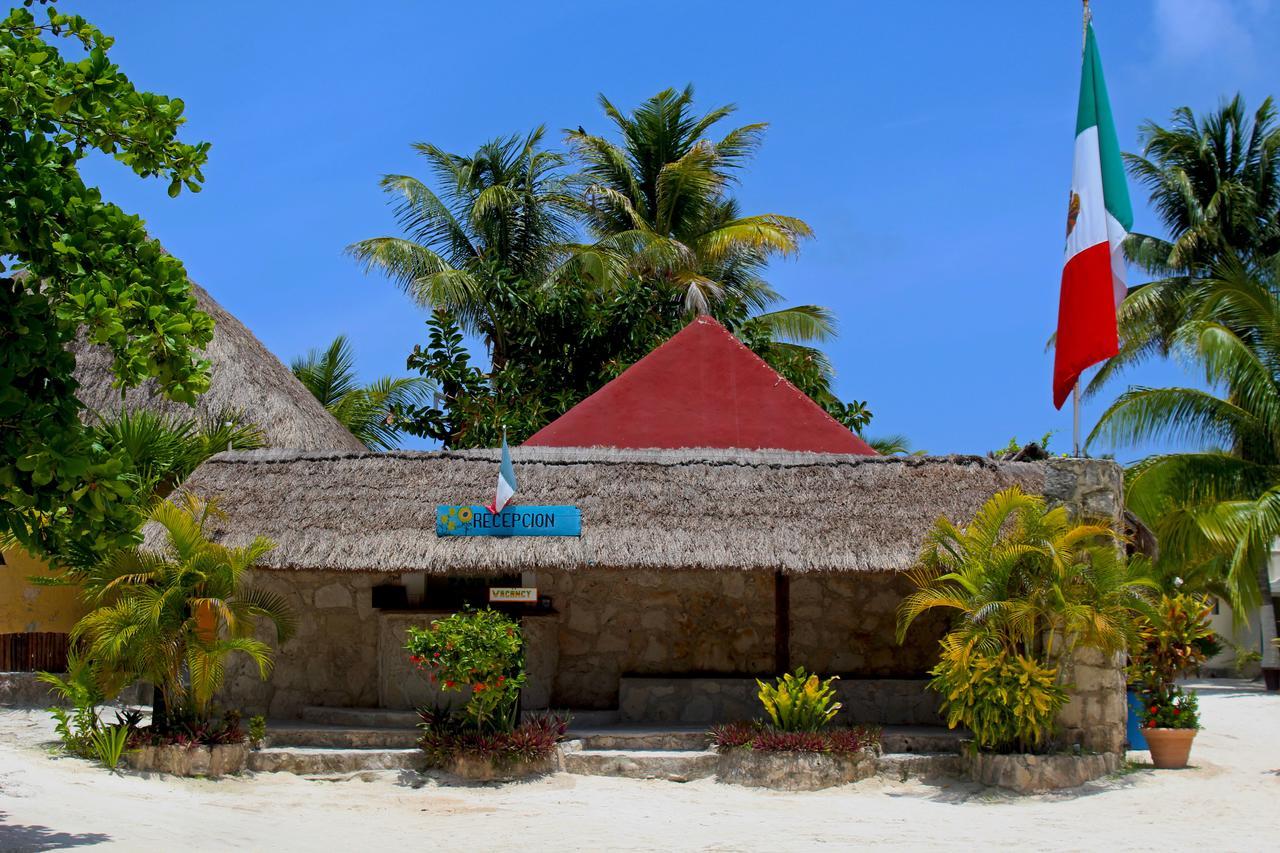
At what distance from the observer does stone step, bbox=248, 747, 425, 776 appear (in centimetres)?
1204

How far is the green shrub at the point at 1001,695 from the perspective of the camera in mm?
11148

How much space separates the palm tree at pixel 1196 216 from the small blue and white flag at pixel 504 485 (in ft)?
65.1

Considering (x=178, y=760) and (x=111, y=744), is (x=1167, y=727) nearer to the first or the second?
(x=178, y=760)

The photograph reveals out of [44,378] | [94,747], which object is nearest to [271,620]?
[94,747]

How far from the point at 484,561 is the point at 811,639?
3925 millimetres

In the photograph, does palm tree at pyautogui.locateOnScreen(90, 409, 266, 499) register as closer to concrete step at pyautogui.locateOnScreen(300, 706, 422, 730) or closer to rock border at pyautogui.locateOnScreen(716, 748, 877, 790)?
concrete step at pyautogui.locateOnScreen(300, 706, 422, 730)

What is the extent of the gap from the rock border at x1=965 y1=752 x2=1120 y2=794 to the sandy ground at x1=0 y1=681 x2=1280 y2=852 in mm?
132

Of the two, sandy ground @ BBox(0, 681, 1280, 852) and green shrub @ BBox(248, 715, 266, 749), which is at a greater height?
green shrub @ BBox(248, 715, 266, 749)

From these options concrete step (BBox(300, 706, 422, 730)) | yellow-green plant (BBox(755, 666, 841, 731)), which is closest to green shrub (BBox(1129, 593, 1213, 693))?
yellow-green plant (BBox(755, 666, 841, 731))

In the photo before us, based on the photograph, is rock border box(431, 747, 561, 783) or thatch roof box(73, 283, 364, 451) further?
thatch roof box(73, 283, 364, 451)

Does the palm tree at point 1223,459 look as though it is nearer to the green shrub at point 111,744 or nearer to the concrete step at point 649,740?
the concrete step at point 649,740

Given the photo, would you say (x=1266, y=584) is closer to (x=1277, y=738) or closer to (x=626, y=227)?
(x=1277, y=738)

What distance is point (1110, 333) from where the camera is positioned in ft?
42.0

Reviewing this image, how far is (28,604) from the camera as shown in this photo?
49.9 ft
